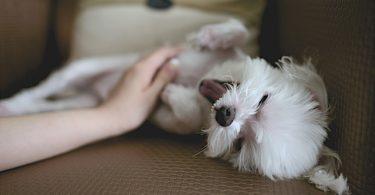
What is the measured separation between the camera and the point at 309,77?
0.83 meters

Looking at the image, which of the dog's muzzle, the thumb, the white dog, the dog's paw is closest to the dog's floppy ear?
the white dog

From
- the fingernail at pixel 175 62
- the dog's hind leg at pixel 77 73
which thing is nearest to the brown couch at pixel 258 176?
the fingernail at pixel 175 62

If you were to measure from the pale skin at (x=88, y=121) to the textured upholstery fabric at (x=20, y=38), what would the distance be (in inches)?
16.7

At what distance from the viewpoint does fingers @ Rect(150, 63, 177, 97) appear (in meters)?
1.04

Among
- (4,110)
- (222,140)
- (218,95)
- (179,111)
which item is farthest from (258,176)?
(4,110)

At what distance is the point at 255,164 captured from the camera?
78cm

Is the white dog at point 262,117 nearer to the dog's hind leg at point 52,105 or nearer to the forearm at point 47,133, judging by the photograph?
the dog's hind leg at point 52,105

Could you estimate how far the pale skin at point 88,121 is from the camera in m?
0.77

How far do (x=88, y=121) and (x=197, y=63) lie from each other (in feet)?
1.32

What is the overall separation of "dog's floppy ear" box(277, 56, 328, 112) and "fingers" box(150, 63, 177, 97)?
1.13ft

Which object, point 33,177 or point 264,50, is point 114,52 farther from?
point 33,177

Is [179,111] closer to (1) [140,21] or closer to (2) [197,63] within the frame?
(2) [197,63]

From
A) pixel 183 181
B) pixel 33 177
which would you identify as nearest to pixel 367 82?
pixel 183 181

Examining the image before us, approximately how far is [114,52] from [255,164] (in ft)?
2.54
